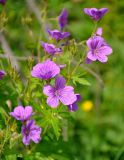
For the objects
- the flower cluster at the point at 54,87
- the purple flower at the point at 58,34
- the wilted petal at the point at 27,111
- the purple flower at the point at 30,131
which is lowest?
the purple flower at the point at 30,131

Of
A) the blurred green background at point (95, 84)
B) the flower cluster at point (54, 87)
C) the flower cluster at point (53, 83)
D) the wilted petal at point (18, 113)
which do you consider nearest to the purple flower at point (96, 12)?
the flower cluster at point (53, 83)

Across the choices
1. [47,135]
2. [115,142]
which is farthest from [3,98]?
[115,142]


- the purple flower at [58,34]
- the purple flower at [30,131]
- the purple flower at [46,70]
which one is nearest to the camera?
the purple flower at [46,70]

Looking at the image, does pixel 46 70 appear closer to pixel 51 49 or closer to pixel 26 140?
pixel 51 49

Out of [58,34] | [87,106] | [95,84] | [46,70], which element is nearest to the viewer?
[46,70]

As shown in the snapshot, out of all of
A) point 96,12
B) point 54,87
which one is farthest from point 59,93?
point 96,12

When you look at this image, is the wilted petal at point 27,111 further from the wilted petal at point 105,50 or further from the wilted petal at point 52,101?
the wilted petal at point 105,50
